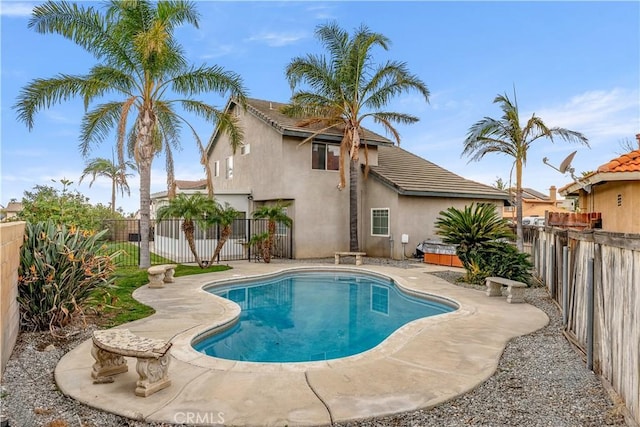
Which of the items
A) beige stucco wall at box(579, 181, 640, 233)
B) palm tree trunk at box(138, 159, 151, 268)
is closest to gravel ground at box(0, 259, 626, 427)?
beige stucco wall at box(579, 181, 640, 233)

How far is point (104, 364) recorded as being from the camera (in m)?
4.95

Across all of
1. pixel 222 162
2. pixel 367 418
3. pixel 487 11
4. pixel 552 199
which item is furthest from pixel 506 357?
pixel 552 199

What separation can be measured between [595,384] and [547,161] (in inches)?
330

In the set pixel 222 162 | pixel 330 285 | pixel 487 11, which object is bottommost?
pixel 330 285

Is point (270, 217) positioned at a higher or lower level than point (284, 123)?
lower

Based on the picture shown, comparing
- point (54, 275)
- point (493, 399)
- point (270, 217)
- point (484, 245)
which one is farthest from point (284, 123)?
point (493, 399)

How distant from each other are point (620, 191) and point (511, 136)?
9996mm

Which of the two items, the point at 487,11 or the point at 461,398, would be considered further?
the point at 487,11

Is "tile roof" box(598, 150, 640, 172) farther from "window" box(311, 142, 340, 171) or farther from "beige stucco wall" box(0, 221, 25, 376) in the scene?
"window" box(311, 142, 340, 171)

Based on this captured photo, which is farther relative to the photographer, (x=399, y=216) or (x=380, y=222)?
(x=380, y=222)

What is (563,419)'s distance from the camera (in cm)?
399

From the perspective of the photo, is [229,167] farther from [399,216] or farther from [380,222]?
[399,216]

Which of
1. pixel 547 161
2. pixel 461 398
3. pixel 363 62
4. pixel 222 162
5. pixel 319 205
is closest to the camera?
pixel 461 398

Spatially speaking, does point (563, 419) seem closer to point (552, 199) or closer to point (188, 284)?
point (188, 284)
